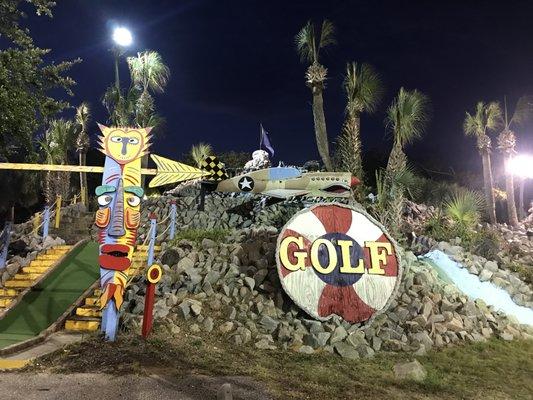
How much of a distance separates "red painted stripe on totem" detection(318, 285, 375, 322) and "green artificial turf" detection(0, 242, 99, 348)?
5.77m

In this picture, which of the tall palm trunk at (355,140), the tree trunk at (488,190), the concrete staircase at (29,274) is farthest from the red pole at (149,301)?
the tree trunk at (488,190)

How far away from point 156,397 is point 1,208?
2877 cm

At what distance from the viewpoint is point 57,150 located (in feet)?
84.1

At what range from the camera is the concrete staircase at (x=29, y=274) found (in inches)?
421

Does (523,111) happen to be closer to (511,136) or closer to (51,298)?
(511,136)

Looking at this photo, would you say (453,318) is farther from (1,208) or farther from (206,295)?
(1,208)

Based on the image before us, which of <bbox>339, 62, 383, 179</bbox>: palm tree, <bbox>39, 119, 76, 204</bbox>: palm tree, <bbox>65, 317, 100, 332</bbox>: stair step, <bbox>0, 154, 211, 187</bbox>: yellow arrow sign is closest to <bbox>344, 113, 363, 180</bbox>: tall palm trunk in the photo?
<bbox>339, 62, 383, 179</bbox>: palm tree

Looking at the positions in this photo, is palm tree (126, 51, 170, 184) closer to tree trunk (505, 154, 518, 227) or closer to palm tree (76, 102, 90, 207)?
palm tree (76, 102, 90, 207)

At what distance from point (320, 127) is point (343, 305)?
Answer: 12.5m

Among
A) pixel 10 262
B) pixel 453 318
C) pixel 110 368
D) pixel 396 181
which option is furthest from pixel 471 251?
pixel 10 262

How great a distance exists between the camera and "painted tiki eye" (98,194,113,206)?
330 inches

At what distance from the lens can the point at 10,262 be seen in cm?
1245

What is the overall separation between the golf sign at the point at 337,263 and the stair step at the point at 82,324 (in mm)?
4010

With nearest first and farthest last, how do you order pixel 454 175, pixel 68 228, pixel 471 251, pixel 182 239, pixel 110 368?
pixel 110 368, pixel 182 239, pixel 471 251, pixel 68 228, pixel 454 175
